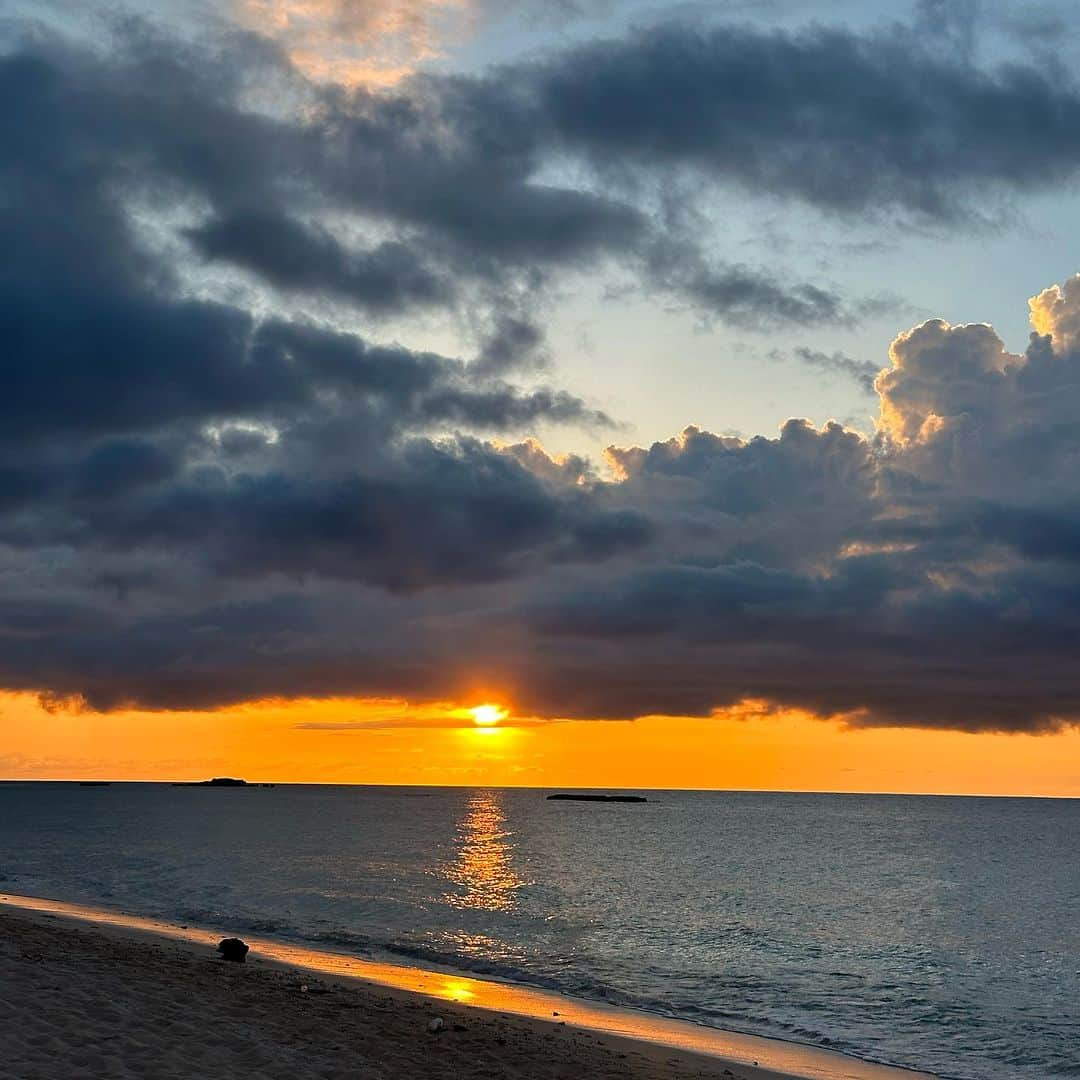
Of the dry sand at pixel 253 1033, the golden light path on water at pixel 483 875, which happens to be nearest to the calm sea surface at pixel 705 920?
the golden light path on water at pixel 483 875

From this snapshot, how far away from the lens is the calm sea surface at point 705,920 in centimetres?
3928

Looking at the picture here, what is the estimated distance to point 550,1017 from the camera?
3431 cm

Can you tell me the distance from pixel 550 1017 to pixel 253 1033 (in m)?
12.0

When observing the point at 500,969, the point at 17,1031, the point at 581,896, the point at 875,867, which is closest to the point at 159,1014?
the point at 17,1031

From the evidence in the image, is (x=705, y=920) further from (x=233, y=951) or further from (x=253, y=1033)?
(x=253, y=1033)

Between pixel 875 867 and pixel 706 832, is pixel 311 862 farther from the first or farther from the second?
pixel 706 832

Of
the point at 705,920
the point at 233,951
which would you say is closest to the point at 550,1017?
the point at 233,951

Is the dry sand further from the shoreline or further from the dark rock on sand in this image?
the dark rock on sand

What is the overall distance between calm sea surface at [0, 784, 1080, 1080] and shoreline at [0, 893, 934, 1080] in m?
1.99

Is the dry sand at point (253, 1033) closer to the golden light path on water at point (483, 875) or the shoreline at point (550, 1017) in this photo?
the shoreline at point (550, 1017)

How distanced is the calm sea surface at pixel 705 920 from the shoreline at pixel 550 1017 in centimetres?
199

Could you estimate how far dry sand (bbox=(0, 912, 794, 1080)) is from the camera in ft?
70.8

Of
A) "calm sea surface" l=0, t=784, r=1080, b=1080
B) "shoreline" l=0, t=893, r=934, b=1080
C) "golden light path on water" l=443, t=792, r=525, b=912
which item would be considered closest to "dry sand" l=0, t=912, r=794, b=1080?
"shoreline" l=0, t=893, r=934, b=1080

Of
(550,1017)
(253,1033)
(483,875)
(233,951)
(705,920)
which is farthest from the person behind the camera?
(483,875)
